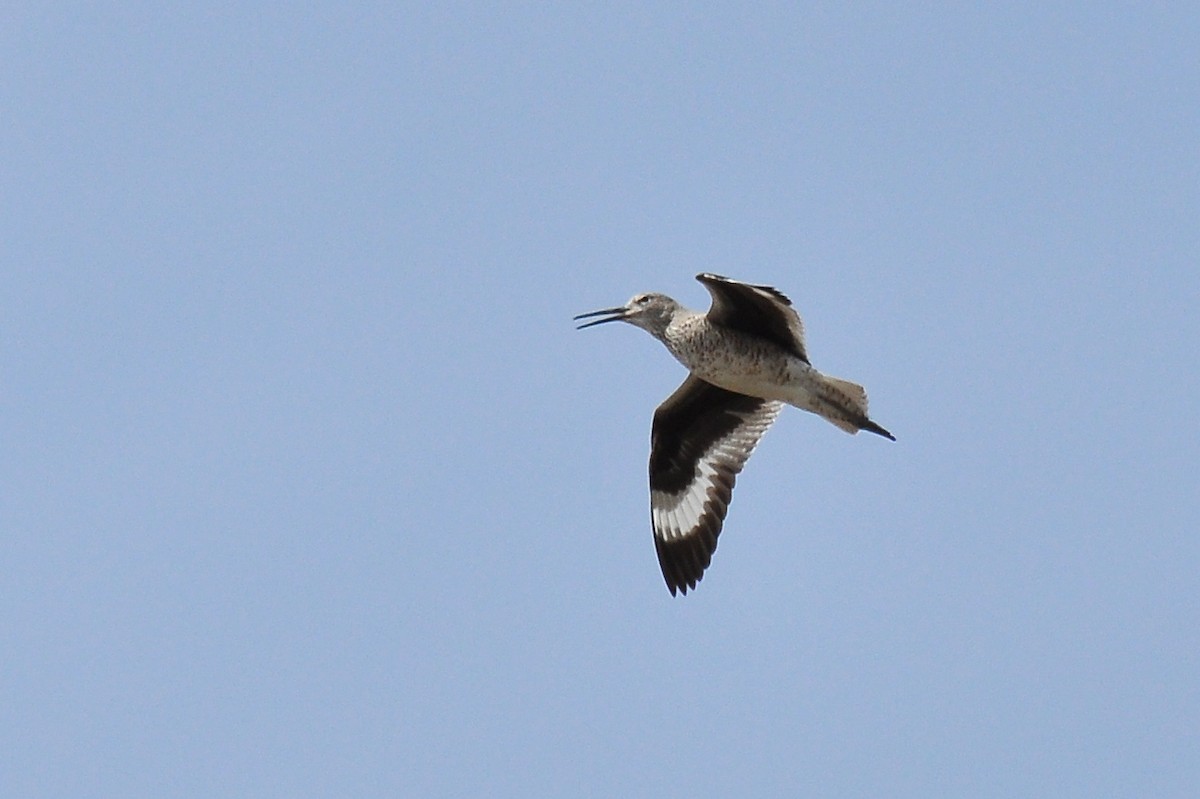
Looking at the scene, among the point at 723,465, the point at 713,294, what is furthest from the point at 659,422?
the point at 713,294

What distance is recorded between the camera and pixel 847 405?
1192 cm

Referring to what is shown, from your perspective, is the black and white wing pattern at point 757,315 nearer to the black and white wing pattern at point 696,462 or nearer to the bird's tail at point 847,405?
the bird's tail at point 847,405

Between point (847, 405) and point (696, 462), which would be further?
point (696, 462)

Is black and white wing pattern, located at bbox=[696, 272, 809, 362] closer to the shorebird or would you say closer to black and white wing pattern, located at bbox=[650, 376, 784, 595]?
the shorebird

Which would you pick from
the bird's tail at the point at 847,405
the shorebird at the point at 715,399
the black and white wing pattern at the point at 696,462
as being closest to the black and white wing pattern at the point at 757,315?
the shorebird at the point at 715,399

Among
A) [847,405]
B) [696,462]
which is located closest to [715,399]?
[696,462]

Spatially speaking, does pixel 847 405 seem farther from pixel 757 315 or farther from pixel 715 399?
pixel 715 399

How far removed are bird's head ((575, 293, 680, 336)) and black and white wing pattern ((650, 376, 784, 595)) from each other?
2.47 feet

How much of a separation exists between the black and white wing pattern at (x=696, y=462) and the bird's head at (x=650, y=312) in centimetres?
75

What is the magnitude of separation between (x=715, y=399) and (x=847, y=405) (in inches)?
58.3

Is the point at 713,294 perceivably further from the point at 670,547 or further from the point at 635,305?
the point at 670,547

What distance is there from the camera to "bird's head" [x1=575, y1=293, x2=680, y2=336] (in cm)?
1241

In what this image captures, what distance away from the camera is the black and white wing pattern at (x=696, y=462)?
13141mm

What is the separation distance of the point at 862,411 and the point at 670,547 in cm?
205
